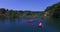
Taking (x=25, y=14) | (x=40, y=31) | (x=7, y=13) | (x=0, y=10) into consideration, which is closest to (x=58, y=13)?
(x=25, y=14)

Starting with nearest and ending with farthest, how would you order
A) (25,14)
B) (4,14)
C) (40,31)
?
(40,31), (25,14), (4,14)

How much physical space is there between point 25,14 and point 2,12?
69.9 feet

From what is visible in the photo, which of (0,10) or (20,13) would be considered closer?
(20,13)

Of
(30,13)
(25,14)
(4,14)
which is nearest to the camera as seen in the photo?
(30,13)

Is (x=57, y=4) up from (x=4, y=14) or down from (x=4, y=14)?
up

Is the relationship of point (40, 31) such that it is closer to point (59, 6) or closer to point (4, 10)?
point (59, 6)

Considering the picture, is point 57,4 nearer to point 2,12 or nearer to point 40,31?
point 2,12

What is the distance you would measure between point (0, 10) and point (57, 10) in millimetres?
47250

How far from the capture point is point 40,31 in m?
23.7

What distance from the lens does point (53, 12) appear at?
102 meters

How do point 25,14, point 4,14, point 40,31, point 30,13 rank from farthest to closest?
point 4,14
point 25,14
point 30,13
point 40,31

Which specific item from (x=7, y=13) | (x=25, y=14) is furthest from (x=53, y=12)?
(x=7, y=13)

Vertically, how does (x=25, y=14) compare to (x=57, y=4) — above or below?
below

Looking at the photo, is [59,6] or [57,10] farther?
[59,6]
